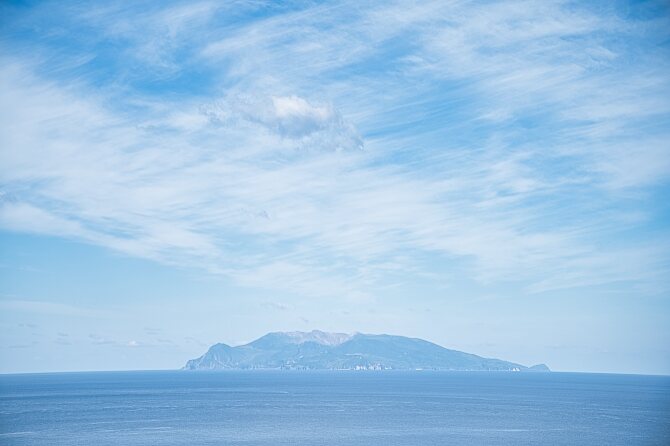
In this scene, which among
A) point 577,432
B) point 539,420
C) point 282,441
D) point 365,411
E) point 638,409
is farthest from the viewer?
point 638,409

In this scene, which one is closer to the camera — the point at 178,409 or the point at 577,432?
the point at 577,432

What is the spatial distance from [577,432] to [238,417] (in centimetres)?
8220

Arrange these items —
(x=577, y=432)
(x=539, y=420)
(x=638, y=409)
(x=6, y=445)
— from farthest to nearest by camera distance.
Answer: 1. (x=638, y=409)
2. (x=539, y=420)
3. (x=577, y=432)
4. (x=6, y=445)

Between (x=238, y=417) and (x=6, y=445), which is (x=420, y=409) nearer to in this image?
(x=238, y=417)

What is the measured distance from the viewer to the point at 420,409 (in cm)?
18425

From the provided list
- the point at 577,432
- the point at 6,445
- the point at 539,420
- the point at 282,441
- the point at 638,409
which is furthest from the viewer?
the point at 638,409

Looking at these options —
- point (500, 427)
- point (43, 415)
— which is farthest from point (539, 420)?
point (43, 415)

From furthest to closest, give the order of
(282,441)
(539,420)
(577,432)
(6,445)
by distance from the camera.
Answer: (539,420) < (577,432) < (282,441) < (6,445)

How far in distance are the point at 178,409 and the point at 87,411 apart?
2592cm

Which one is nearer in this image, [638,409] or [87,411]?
[87,411]

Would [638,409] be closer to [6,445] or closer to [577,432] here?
[577,432]

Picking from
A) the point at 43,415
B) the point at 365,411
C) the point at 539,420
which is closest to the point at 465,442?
the point at 539,420

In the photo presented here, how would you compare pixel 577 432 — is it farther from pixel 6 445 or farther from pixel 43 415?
pixel 43 415

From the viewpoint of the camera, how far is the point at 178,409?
182 metres
